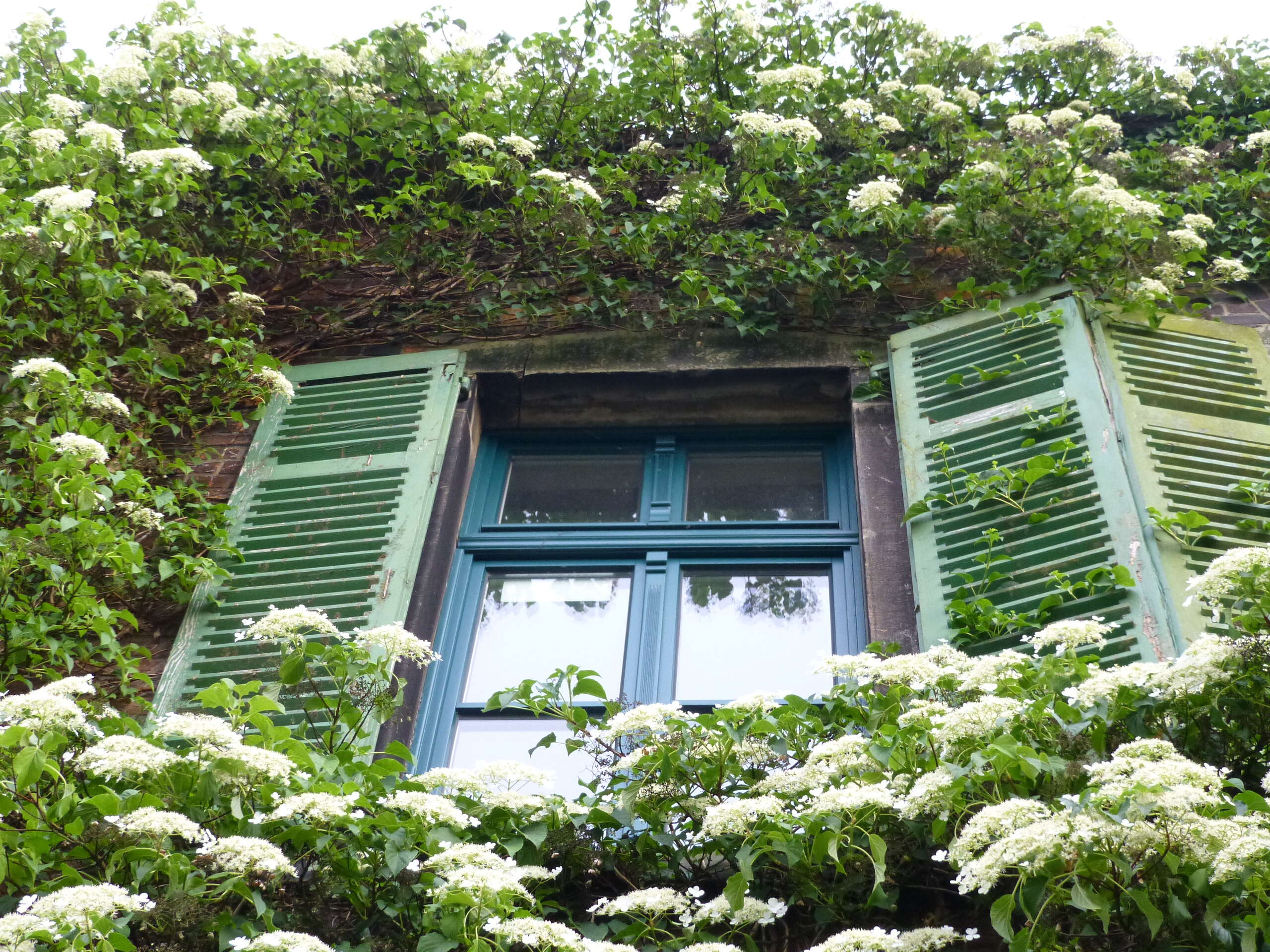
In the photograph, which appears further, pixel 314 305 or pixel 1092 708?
pixel 314 305

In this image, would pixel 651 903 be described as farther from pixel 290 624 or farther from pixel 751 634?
pixel 751 634

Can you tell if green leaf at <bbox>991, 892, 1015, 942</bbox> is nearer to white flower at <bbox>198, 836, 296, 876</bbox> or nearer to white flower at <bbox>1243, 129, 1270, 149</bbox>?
white flower at <bbox>198, 836, 296, 876</bbox>

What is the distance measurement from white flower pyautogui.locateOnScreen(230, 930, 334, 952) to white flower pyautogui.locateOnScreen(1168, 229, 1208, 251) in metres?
3.82

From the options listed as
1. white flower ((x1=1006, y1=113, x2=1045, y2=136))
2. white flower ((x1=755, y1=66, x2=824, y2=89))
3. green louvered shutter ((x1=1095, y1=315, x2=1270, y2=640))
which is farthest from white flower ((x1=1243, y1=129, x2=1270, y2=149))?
white flower ((x1=755, y1=66, x2=824, y2=89))

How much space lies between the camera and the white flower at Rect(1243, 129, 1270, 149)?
220 inches

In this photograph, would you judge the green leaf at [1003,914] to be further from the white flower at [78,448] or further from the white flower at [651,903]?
the white flower at [78,448]

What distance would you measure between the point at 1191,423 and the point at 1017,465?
1.78ft

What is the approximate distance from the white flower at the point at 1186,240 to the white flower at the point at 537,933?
3495mm

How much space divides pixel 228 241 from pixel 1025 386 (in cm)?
315

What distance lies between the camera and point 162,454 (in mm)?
4723

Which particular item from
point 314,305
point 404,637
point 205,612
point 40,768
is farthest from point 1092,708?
point 314,305

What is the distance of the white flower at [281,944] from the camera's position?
7.55 ft

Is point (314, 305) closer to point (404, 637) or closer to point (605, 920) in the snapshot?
point (404, 637)

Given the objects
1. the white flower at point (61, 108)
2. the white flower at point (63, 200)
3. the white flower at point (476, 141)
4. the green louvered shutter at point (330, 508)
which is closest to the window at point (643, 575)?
the green louvered shutter at point (330, 508)
